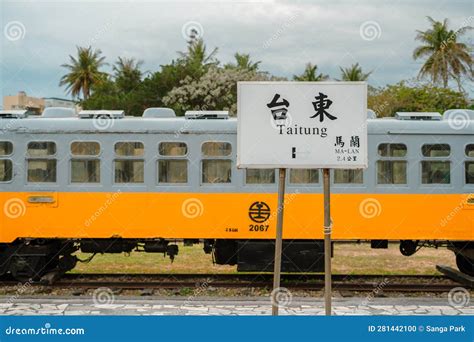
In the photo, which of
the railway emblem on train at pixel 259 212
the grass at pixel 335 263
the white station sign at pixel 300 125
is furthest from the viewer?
the grass at pixel 335 263

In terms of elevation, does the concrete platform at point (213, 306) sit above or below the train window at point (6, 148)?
below

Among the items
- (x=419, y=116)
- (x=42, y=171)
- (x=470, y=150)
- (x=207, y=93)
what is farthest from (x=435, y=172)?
(x=207, y=93)

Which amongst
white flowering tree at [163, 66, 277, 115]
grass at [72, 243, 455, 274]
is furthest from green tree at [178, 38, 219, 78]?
grass at [72, 243, 455, 274]

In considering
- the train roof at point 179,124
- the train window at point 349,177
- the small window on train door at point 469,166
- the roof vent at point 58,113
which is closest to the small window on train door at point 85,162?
the train roof at point 179,124

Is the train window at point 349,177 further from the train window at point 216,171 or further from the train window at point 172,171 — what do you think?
the train window at point 172,171

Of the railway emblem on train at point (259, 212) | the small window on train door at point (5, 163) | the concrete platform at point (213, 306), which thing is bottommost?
the concrete platform at point (213, 306)

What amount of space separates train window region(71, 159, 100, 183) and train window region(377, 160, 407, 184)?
16.6 ft

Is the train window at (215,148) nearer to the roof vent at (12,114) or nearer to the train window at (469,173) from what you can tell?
the roof vent at (12,114)

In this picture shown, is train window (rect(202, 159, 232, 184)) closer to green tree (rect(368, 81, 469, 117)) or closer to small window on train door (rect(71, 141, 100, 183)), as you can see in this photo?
small window on train door (rect(71, 141, 100, 183))

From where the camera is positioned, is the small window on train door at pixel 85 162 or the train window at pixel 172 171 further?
the small window on train door at pixel 85 162

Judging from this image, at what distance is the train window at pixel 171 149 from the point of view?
35.7 feet

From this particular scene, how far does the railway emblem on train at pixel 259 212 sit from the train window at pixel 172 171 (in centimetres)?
131

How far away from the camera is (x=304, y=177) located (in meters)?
10.8

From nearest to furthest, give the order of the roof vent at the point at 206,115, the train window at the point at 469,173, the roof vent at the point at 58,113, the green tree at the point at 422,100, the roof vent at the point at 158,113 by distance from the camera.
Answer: the train window at the point at 469,173 < the roof vent at the point at 206,115 < the roof vent at the point at 158,113 < the roof vent at the point at 58,113 < the green tree at the point at 422,100
